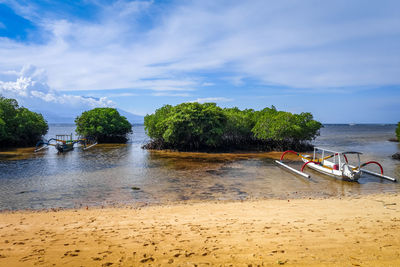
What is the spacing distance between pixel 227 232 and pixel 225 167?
16.7 meters

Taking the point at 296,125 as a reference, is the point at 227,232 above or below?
below

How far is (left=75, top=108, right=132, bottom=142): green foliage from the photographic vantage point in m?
50.3

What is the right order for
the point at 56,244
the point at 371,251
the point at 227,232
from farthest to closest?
the point at 227,232 → the point at 56,244 → the point at 371,251

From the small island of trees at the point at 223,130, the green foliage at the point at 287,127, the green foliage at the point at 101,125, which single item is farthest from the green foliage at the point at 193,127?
A: the green foliage at the point at 101,125

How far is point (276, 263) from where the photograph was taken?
19.0 feet

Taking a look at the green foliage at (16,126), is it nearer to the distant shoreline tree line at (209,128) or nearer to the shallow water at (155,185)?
the distant shoreline tree line at (209,128)

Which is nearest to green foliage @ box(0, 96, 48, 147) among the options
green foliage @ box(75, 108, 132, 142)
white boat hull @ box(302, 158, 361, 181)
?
Answer: green foliage @ box(75, 108, 132, 142)

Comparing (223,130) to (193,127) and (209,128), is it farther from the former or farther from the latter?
(193,127)

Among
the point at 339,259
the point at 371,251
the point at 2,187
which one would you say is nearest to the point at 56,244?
the point at 339,259

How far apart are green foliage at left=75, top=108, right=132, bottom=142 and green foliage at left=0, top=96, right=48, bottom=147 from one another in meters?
7.24

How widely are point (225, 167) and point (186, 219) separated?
1522 cm

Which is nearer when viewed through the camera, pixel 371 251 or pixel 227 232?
pixel 371 251

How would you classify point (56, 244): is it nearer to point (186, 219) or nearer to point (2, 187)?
point (186, 219)

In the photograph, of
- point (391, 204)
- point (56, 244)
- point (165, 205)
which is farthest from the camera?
point (165, 205)
